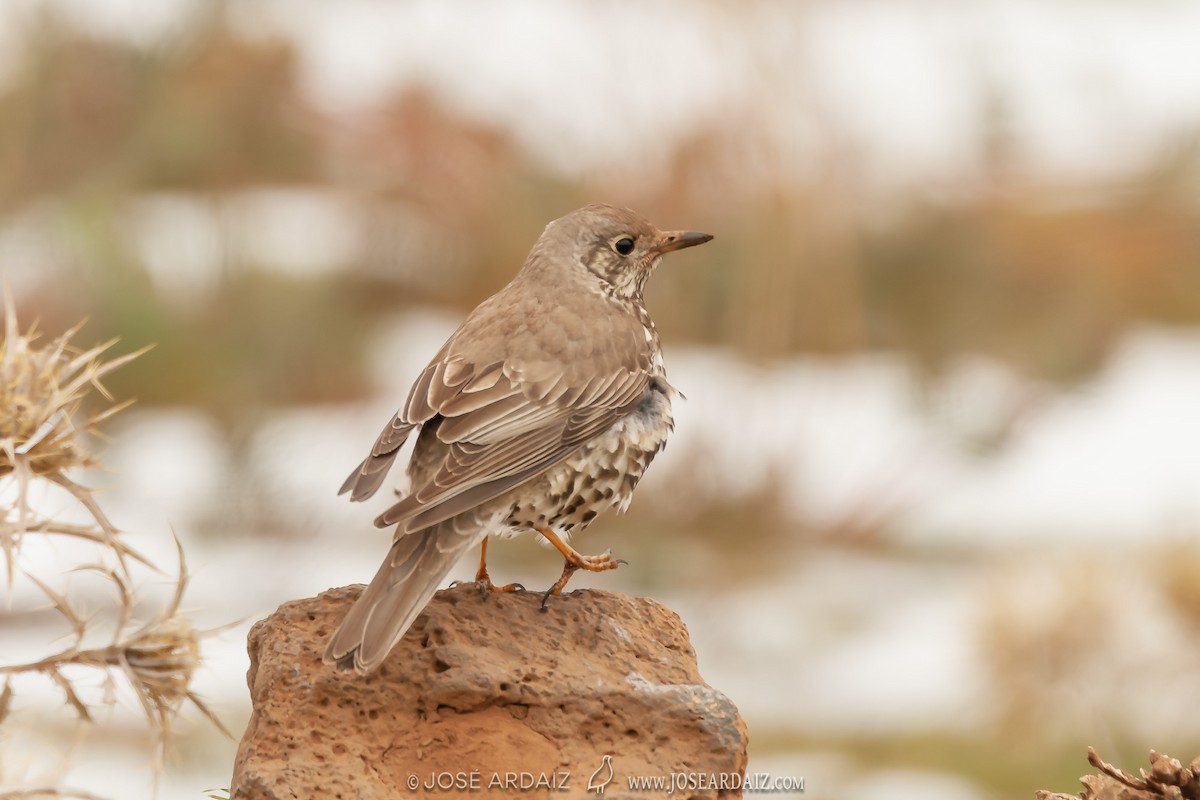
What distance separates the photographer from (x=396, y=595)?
3.16 metres

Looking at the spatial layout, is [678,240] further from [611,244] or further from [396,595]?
[396,595]

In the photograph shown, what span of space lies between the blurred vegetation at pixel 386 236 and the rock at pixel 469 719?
294 inches

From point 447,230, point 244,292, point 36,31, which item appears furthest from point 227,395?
point 36,31

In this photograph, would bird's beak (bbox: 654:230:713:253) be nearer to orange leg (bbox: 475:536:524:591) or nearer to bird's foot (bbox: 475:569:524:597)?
orange leg (bbox: 475:536:524:591)

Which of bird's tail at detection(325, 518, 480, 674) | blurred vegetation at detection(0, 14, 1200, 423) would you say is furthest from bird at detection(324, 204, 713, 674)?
blurred vegetation at detection(0, 14, 1200, 423)

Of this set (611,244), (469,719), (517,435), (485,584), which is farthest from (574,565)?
(611,244)

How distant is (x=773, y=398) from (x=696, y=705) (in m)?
7.29

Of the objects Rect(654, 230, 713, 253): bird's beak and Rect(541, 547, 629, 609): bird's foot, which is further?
Rect(654, 230, 713, 253): bird's beak

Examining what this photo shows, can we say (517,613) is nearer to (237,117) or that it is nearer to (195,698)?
(195,698)

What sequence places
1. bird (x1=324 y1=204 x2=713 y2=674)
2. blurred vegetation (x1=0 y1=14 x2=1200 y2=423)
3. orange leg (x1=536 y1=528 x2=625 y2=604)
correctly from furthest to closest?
blurred vegetation (x1=0 y1=14 x2=1200 y2=423) < orange leg (x1=536 y1=528 x2=625 y2=604) < bird (x1=324 y1=204 x2=713 y2=674)

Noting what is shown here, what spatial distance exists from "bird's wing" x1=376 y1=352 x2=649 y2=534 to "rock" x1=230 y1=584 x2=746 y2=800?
270 millimetres

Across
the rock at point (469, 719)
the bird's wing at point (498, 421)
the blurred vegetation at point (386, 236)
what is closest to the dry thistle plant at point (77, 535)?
the rock at point (469, 719)

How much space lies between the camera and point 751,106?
985cm

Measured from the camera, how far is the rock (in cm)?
312
